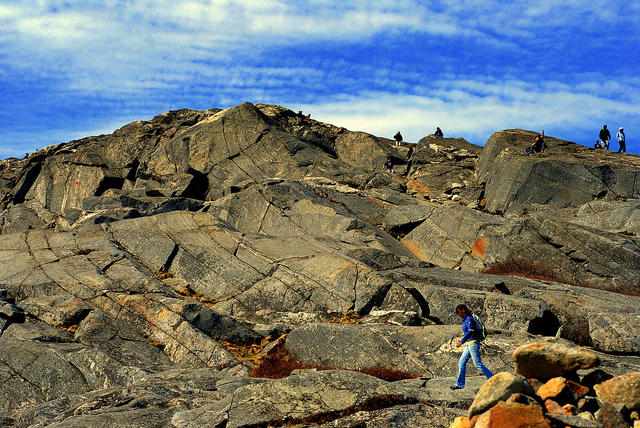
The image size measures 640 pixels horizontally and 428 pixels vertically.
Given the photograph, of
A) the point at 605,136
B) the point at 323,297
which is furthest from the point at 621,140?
the point at 323,297

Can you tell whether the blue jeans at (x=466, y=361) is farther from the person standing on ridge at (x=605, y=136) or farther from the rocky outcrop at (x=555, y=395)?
the person standing on ridge at (x=605, y=136)

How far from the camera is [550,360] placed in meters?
13.6

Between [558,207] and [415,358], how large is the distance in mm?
30716

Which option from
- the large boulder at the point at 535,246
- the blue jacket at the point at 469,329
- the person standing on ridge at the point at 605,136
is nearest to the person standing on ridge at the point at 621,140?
the person standing on ridge at the point at 605,136

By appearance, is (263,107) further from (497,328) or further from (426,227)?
(497,328)

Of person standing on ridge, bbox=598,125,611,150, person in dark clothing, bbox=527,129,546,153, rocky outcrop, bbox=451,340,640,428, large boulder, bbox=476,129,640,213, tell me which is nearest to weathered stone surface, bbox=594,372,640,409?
rocky outcrop, bbox=451,340,640,428

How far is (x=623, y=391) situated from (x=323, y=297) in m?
17.2

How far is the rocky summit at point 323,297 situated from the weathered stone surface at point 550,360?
1.6 inches

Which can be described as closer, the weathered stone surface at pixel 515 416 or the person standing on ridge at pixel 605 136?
the weathered stone surface at pixel 515 416

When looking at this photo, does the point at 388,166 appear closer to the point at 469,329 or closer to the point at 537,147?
the point at 537,147

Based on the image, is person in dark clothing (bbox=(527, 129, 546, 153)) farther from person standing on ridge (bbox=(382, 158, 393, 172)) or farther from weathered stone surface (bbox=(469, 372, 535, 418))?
weathered stone surface (bbox=(469, 372, 535, 418))

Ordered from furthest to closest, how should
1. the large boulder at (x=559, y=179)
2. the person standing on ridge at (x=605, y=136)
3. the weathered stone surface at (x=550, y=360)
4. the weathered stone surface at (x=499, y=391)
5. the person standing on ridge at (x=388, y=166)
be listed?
the person standing on ridge at (x=388, y=166) → the person standing on ridge at (x=605, y=136) → the large boulder at (x=559, y=179) → the weathered stone surface at (x=550, y=360) → the weathered stone surface at (x=499, y=391)

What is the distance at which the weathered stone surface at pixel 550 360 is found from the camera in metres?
13.4

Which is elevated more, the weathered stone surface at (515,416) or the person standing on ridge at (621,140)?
the person standing on ridge at (621,140)
